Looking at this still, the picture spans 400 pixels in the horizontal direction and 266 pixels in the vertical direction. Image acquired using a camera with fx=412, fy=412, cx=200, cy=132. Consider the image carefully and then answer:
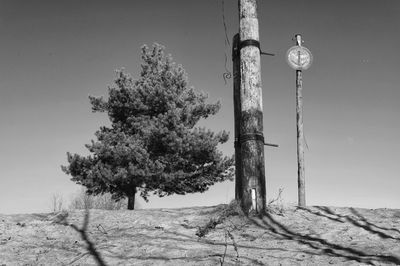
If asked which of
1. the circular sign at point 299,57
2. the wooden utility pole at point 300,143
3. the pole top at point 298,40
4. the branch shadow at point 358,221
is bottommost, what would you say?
the branch shadow at point 358,221

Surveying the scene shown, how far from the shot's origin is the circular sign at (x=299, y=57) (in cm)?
1047

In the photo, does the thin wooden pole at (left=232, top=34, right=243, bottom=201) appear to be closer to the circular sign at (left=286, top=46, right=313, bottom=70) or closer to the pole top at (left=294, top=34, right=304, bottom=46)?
the circular sign at (left=286, top=46, right=313, bottom=70)

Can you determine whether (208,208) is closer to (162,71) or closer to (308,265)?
(308,265)

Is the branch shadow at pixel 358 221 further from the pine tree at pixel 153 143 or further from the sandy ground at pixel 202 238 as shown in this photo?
the pine tree at pixel 153 143

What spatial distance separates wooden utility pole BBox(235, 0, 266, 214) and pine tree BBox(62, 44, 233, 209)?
35.3ft

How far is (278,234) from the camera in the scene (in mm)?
5785

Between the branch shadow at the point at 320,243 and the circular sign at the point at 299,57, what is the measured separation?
15.4 feet

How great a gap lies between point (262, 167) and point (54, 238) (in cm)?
344

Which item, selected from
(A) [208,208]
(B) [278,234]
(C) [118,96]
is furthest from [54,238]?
(C) [118,96]

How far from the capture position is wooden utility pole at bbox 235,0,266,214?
675 cm

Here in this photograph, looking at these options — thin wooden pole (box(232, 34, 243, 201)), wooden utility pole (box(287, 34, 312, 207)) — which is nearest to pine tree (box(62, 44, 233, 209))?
wooden utility pole (box(287, 34, 312, 207))

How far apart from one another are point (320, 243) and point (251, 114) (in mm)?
2617

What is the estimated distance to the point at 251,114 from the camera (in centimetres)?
712

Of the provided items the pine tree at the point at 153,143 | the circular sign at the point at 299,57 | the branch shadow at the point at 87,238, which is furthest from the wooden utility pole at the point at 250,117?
the pine tree at the point at 153,143
